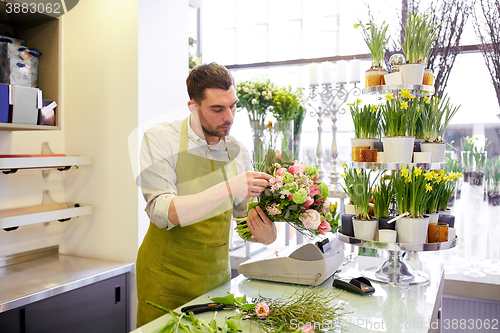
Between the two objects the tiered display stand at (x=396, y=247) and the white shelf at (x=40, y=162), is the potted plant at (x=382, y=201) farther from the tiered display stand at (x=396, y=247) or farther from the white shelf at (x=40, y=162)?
the white shelf at (x=40, y=162)

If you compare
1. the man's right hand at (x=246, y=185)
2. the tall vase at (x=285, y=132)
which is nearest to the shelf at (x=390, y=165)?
the man's right hand at (x=246, y=185)

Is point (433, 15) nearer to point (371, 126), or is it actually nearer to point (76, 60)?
point (371, 126)

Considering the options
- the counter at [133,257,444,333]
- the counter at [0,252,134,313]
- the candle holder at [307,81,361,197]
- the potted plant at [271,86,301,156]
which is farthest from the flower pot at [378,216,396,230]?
the counter at [0,252,134,313]

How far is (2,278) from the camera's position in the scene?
2.13 m

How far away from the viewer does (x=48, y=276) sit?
2.17 m

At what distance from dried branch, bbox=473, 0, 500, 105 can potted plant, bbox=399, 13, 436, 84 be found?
1.21 m

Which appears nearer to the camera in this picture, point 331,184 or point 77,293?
point 77,293

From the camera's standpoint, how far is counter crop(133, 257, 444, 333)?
1236 mm

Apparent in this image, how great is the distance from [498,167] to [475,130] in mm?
736

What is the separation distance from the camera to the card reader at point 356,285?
1509 mm

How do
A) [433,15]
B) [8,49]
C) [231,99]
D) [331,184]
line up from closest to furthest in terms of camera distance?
1. [231,99]
2. [8,49]
3. [433,15]
4. [331,184]

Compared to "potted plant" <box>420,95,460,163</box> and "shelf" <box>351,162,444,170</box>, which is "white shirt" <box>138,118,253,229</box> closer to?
"shelf" <box>351,162,444,170</box>

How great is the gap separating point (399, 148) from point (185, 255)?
3.35ft

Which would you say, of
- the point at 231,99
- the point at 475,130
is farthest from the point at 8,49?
the point at 475,130
